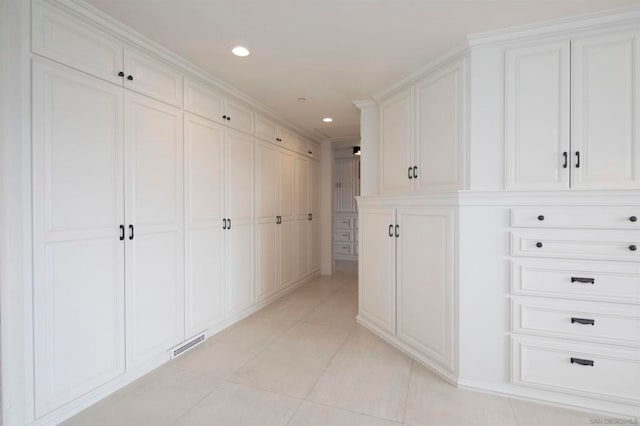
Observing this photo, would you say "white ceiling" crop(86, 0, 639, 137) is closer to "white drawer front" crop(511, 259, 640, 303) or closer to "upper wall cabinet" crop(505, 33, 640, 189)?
"upper wall cabinet" crop(505, 33, 640, 189)

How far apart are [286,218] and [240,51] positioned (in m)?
2.42

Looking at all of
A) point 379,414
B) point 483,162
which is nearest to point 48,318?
point 379,414

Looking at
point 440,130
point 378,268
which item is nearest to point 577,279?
point 440,130

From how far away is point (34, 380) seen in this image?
1.60 meters

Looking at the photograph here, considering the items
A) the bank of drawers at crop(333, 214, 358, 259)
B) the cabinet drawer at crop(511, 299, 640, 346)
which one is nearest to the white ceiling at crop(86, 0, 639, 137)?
the cabinet drawer at crop(511, 299, 640, 346)

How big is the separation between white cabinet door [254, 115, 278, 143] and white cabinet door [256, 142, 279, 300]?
93 mm

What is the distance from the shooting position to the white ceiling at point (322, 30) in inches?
70.2

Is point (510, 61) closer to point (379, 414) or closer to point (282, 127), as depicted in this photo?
point (379, 414)

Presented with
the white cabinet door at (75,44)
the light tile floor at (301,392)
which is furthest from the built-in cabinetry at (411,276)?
the white cabinet door at (75,44)

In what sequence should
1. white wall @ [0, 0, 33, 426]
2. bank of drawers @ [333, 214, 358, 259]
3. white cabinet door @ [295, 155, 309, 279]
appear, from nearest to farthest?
white wall @ [0, 0, 33, 426] → white cabinet door @ [295, 155, 309, 279] → bank of drawers @ [333, 214, 358, 259]

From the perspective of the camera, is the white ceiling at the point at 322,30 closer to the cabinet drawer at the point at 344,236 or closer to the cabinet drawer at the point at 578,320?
the cabinet drawer at the point at 578,320

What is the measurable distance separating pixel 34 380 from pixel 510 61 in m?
3.32

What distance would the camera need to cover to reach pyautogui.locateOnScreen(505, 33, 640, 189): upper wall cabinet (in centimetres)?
182

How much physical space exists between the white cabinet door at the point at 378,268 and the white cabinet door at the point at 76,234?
2.09 meters
